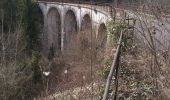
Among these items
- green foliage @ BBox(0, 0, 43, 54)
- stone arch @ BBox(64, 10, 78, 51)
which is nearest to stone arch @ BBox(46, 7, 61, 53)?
green foliage @ BBox(0, 0, 43, 54)

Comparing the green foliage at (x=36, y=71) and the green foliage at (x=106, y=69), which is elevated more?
the green foliage at (x=106, y=69)

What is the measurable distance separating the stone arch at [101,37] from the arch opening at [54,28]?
19.7 m

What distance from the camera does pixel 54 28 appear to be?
151ft

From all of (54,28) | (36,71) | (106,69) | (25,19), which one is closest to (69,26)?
(25,19)

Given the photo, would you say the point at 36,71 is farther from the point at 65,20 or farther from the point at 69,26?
the point at 69,26

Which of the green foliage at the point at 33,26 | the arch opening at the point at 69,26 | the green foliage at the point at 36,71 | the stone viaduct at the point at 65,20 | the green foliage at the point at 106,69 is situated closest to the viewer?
the green foliage at the point at 106,69

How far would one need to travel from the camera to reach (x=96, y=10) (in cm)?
2617

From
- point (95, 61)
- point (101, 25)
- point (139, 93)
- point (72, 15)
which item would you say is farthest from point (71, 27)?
point (139, 93)

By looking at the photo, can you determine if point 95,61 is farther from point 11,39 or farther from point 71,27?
point 71,27

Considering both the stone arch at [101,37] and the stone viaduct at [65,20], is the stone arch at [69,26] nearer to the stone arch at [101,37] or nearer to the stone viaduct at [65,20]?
the stone viaduct at [65,20]

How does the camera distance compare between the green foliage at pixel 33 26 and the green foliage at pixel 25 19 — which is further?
the green foliage at pixel 33 26

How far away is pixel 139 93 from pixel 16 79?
16034 millimetres

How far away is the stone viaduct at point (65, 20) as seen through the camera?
3088 cm

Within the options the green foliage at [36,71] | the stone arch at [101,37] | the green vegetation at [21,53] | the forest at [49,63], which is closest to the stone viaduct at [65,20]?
the forest at [49,63]
